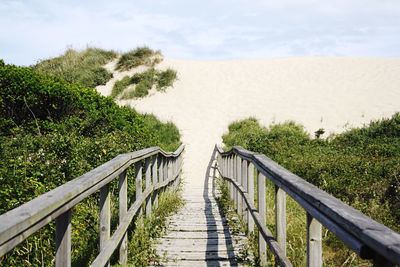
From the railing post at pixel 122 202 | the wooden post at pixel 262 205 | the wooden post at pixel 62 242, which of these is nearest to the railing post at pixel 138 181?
the railing post at pixel 122 202

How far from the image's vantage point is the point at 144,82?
31.5 m

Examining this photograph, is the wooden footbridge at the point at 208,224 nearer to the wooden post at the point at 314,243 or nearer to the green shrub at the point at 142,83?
the wooden post at the point at 314,243

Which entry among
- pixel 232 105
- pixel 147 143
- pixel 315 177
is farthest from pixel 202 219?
pixel 232 105

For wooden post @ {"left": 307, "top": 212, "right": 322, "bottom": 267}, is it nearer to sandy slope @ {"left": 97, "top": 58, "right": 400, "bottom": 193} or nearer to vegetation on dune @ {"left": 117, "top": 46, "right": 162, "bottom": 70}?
sandy slope @ {"left": 97, "top": 58, "right": 400, "bottom": 193}

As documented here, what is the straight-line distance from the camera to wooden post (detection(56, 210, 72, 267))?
2.42m

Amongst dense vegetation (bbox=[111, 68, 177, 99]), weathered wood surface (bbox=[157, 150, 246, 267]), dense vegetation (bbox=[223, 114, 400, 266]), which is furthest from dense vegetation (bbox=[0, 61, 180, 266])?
dense vegetation (bbox=[111, 68, 177, 99])

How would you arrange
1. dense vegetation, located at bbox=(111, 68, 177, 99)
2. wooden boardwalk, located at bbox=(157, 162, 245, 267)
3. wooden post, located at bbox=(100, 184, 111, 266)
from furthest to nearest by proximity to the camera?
dense vegetation, located at bbox=(111, 68, 177, 99)
wooden boardwalk, located at bbox=(157, 162, 245, 267)
wooden post, located at bbox=(100, 184, 111, 266)

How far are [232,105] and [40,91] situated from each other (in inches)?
735

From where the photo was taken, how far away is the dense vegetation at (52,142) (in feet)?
16.6

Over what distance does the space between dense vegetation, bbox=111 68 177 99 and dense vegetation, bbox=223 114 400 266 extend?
33.5 ft

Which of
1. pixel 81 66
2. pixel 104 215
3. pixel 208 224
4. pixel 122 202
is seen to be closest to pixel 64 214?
pixel 104 215

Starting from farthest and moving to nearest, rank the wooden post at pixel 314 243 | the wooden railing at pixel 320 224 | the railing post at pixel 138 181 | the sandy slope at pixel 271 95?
the sandy slope at pixel 271 95, the railing post at pixel 138 181, the wooden post at pixel 314 243, the wooden railing at pixel 320 224

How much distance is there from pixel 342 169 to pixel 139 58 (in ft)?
88.4

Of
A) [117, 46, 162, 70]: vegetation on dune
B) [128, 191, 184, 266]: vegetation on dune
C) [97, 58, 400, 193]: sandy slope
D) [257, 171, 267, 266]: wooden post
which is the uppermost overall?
[117, 46, 162, 70]: vegetation on dune
